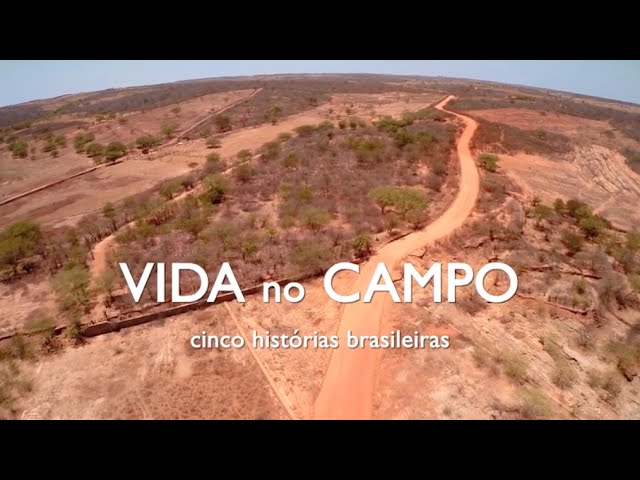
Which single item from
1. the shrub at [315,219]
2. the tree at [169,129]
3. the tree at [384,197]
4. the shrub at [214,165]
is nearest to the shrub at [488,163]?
the tree at [384,197]

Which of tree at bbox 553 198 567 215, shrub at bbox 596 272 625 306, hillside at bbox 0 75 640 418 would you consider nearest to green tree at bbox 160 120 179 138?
hillside at bbox 0 75 640 418

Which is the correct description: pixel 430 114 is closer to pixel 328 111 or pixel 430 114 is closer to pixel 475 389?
pixel 328 111

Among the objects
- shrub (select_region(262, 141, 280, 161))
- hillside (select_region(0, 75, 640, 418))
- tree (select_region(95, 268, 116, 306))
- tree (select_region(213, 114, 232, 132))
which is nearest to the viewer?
hillside (select_region(0, 75, 640, 418))

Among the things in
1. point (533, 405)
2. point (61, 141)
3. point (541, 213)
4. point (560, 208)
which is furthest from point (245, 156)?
point (61, 141)

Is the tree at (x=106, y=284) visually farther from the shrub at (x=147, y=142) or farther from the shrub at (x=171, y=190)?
the shrub at (x=147, y=142)

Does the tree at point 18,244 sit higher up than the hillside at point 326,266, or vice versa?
the tree at point 18,244

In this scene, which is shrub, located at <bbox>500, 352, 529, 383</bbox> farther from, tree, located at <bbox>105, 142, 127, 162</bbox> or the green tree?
the green tree
